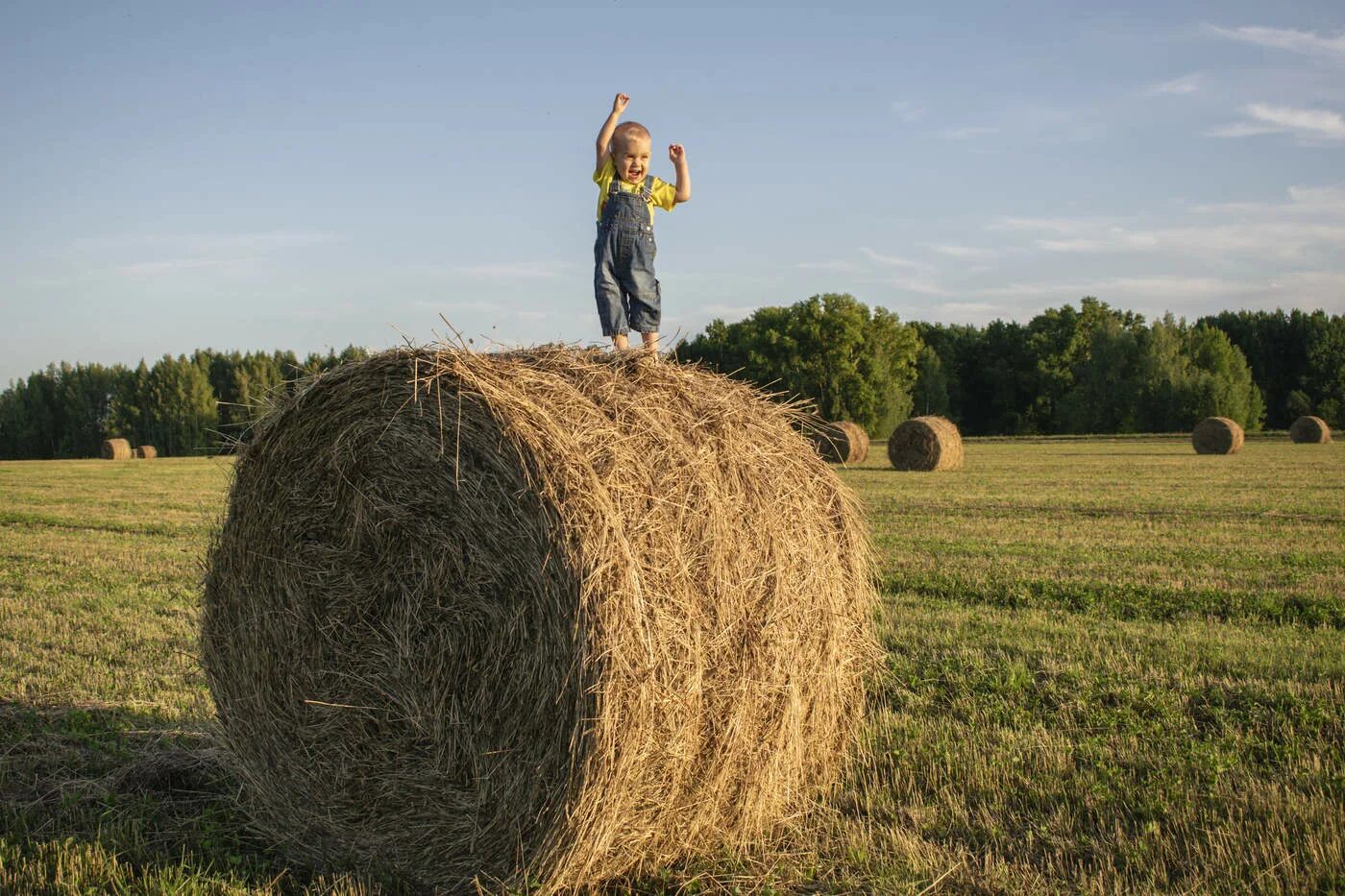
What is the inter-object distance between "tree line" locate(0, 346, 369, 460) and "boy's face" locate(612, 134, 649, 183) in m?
63.3

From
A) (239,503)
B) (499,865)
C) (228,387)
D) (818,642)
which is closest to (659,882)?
(499,865)

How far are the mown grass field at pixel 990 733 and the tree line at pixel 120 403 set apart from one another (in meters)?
60.2

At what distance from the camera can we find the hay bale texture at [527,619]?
3.82m

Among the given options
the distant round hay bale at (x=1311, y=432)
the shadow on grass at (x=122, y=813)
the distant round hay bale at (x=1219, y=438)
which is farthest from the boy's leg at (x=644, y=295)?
the distant round hay bale at (x=1311, y=432)

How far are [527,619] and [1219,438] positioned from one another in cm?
3827

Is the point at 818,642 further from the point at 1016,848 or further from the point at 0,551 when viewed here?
the point at 0,551

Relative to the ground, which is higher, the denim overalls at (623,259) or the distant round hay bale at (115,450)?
the denim overalls at (623,259)

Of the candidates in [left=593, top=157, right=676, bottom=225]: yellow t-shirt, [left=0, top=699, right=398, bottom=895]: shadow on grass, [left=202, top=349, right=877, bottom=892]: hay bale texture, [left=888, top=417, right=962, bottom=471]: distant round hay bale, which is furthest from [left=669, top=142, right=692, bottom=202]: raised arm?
[left=888, top=417, right=962, bottom=471]: distant round hay bale

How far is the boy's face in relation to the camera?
243 inches

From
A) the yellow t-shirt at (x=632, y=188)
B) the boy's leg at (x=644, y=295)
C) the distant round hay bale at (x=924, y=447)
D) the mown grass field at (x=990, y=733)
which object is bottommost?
the mown grass field at (x=990, y=733)

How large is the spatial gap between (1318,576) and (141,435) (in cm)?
7359

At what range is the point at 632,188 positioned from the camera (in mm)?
6270

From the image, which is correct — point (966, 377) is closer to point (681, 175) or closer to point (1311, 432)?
point (1311, 432)

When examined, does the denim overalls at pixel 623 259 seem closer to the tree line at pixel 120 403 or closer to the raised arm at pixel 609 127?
the raised arm at pixel 609 127
